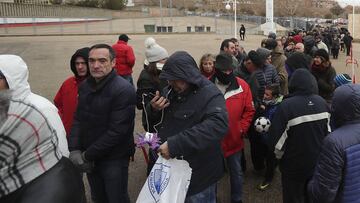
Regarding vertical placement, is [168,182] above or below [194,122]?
below

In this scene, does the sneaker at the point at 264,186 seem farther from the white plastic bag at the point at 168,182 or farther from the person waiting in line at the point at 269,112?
the white plastic bag at the point at 168,182

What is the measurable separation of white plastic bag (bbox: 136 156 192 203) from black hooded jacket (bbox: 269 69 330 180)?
136 centimetres

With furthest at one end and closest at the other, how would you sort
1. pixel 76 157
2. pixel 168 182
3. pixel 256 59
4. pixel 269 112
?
pixel 256 59 → pixel 269 112 → pixel 76 157 → pixel 168 182

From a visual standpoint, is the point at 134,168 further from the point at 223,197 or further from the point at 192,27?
the point at 192,27

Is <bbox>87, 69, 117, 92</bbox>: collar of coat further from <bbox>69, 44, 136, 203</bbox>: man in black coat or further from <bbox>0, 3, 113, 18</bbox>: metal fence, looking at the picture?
<bbox>0, 3, 113, 18</bbox>: metal fence

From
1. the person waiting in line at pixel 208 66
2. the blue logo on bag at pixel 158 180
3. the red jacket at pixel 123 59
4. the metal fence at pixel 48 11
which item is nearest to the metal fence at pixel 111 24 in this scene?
the metal fence at pixel 48 11

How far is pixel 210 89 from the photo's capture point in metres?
3.04

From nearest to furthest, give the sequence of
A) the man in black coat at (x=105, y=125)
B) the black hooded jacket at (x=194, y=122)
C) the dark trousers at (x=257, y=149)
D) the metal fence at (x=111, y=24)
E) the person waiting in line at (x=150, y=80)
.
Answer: the black hooded jacket at (x=194, y=122), the man in black coat at (x=105, y=125), the person waiting in line at (x=150, y=80), the dark trousers at (x=257, y=149), the metal fence at (x=111, y=24)

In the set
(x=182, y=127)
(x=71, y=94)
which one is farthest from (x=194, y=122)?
(x=71, y=94)

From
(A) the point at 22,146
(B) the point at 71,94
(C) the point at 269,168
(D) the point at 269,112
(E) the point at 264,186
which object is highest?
(A) the point at 22,146

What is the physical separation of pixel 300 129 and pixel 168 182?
156cm

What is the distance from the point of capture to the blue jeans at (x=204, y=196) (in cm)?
317

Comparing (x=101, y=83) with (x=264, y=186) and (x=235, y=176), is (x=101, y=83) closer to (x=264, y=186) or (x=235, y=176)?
(x=235, y=176)

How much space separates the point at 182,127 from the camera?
3029 mm
